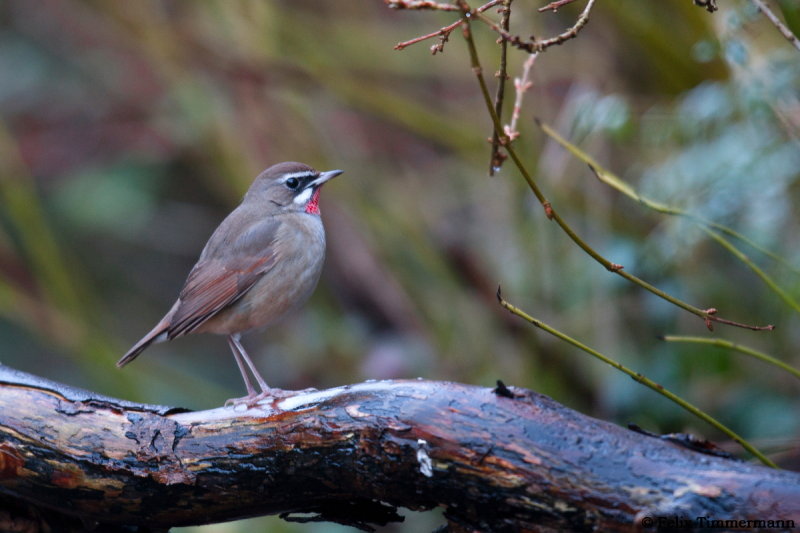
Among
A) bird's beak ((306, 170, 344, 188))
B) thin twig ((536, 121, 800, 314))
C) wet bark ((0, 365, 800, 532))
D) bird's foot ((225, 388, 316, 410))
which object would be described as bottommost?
wet bark ((0, 365, 800, 532))

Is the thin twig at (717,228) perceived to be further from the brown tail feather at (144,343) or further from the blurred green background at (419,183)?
the brown tail feather at (144,343)

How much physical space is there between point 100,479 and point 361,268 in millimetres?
3890

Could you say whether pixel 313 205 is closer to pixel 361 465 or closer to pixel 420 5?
pixel 361 465

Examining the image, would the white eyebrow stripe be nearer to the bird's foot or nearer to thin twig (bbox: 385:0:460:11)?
the bird's foot

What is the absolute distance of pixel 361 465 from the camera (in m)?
2.86

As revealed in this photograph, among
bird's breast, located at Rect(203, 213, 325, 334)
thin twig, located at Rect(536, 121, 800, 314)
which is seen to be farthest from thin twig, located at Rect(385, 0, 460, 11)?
bird's breast, located at Rect(203, 213, 325, 334)

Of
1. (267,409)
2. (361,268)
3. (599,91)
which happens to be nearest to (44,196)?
(361,268)

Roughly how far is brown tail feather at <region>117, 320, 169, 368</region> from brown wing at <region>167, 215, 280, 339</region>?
0.17 feet

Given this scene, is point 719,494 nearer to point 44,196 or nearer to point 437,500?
point 437,500

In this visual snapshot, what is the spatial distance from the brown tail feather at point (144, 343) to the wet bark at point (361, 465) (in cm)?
81

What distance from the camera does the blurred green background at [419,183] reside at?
4617mm

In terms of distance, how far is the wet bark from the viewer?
2.52 meters

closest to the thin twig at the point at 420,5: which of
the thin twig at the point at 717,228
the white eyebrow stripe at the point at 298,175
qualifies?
the thin twig at the point at 717,228

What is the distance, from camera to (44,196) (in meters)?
A: 7.92
